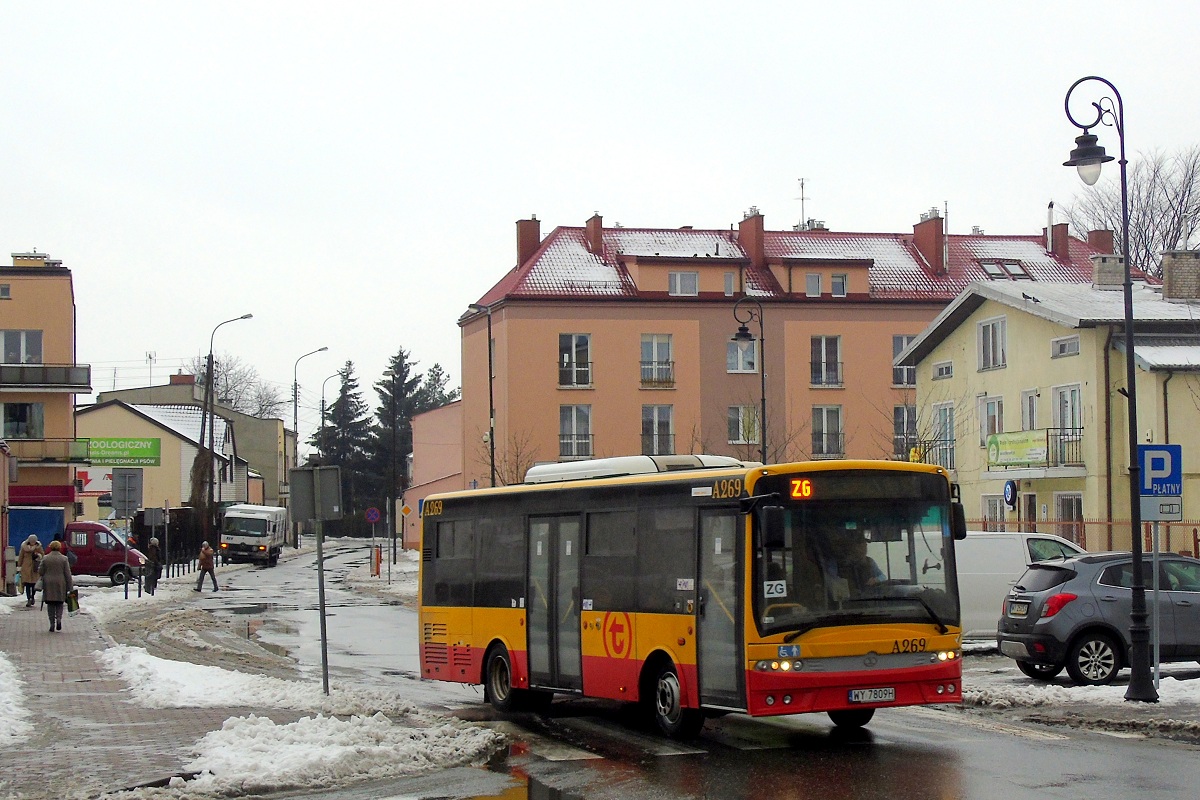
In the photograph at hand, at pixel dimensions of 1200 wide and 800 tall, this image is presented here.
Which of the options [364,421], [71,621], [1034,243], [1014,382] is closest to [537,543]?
[71,621]

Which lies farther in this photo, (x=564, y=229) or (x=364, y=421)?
(x=364, y=421)

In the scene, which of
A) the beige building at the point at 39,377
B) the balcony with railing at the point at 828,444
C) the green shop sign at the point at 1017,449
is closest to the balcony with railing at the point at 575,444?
the balcony with railing at the point at 828,444

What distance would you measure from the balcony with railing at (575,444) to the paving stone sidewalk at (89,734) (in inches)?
1606

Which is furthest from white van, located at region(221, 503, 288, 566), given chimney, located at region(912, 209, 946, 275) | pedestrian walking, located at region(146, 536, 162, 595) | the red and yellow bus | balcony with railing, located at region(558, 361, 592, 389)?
the red and yellow bus

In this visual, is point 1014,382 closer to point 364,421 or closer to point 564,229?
point 564,229

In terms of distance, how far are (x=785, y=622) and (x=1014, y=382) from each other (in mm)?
33546

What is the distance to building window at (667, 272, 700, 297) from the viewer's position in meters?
64.3

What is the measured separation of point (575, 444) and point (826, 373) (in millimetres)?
11726

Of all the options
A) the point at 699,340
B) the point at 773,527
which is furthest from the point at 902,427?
the point at 773,527

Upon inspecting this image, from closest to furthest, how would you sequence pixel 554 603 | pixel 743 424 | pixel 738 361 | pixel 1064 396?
pixel 554 603 < pixel 1064 396 < pixel 743 424 < pixel 738 361

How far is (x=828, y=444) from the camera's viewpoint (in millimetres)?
65250

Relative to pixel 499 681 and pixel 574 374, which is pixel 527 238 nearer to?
pixel 574 374

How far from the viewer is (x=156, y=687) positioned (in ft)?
57.9

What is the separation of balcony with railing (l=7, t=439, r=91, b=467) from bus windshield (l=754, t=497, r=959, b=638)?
54187 millimetres
